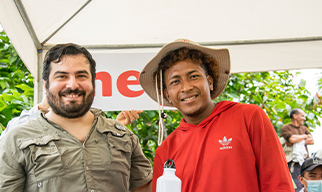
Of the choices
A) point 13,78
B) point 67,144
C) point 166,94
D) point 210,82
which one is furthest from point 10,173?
point 13,78

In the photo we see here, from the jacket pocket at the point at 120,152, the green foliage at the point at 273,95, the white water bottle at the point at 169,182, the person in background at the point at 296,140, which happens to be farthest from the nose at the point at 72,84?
the person in background at the point at 296,140

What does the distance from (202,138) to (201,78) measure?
1.18ft

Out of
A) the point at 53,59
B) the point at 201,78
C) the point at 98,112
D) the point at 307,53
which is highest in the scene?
the point at 307,53

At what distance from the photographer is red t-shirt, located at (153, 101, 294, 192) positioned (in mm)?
1661

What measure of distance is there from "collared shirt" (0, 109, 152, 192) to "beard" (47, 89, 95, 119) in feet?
0.30

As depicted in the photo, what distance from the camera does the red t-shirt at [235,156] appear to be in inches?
65.4

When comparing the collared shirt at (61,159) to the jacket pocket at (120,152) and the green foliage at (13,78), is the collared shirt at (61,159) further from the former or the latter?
the green foliage at (13,78)

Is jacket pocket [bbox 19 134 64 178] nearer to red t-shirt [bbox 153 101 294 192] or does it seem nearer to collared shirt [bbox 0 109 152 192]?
collared shirt [bbox 0 109 152 192]

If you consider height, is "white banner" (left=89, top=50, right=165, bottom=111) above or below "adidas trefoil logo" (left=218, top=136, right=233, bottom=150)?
above

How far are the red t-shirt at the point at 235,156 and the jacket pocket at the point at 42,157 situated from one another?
64 cm

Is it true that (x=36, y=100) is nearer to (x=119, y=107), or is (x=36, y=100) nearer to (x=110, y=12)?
(x=119, y=107)

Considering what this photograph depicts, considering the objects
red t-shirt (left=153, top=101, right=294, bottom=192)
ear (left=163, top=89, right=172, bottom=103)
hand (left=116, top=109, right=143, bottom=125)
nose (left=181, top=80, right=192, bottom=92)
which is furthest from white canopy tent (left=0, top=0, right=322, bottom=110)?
red t-shirt (left=153, top=101, right=294, bottom=192)

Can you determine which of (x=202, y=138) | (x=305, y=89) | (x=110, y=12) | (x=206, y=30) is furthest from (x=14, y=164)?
(x=305, y=89)

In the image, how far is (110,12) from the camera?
3059 mm
